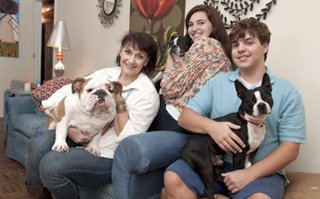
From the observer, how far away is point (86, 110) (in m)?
1.52

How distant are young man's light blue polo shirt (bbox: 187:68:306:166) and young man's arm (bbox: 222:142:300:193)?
4cm

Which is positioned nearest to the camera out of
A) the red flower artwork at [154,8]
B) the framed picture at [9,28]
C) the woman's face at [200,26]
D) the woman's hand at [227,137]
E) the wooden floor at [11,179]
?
the woman's hand at [227,137]

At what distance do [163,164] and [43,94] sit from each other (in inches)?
60.0

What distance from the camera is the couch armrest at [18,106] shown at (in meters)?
2.78

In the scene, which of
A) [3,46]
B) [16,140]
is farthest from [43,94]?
[3,46]

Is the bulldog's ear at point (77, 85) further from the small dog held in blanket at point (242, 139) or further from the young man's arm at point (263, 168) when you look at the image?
the young man's arm at point (263, 168)

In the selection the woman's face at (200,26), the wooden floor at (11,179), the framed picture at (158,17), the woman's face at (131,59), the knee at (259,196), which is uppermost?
the framed picture at (158,17)

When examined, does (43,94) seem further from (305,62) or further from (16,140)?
(305,62)

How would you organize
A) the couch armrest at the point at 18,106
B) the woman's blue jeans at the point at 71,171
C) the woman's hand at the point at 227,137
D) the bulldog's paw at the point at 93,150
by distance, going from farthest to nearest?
the couch armrest at the point at 18,106 < the bulldog's paw at the point at 93,150 < the woman's blue jeans at the point at 71,171 < the woman's hand at the point at 227,137

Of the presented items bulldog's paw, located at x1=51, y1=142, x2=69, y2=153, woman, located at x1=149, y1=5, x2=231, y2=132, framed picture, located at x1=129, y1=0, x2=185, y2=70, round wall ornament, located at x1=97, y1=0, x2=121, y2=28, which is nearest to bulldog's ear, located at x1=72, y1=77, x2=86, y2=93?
bulldog's paw, located at x1=51, y1=142, x2=69, y2=153

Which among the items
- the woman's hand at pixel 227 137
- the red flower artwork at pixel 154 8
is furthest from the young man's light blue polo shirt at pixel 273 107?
the red flower artwork at pixel 154 8

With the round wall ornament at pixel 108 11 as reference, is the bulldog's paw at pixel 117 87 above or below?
below

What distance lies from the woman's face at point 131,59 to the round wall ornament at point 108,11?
162 cm

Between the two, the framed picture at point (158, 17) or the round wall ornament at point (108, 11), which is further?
the round wall ornament at point (108, 11)
